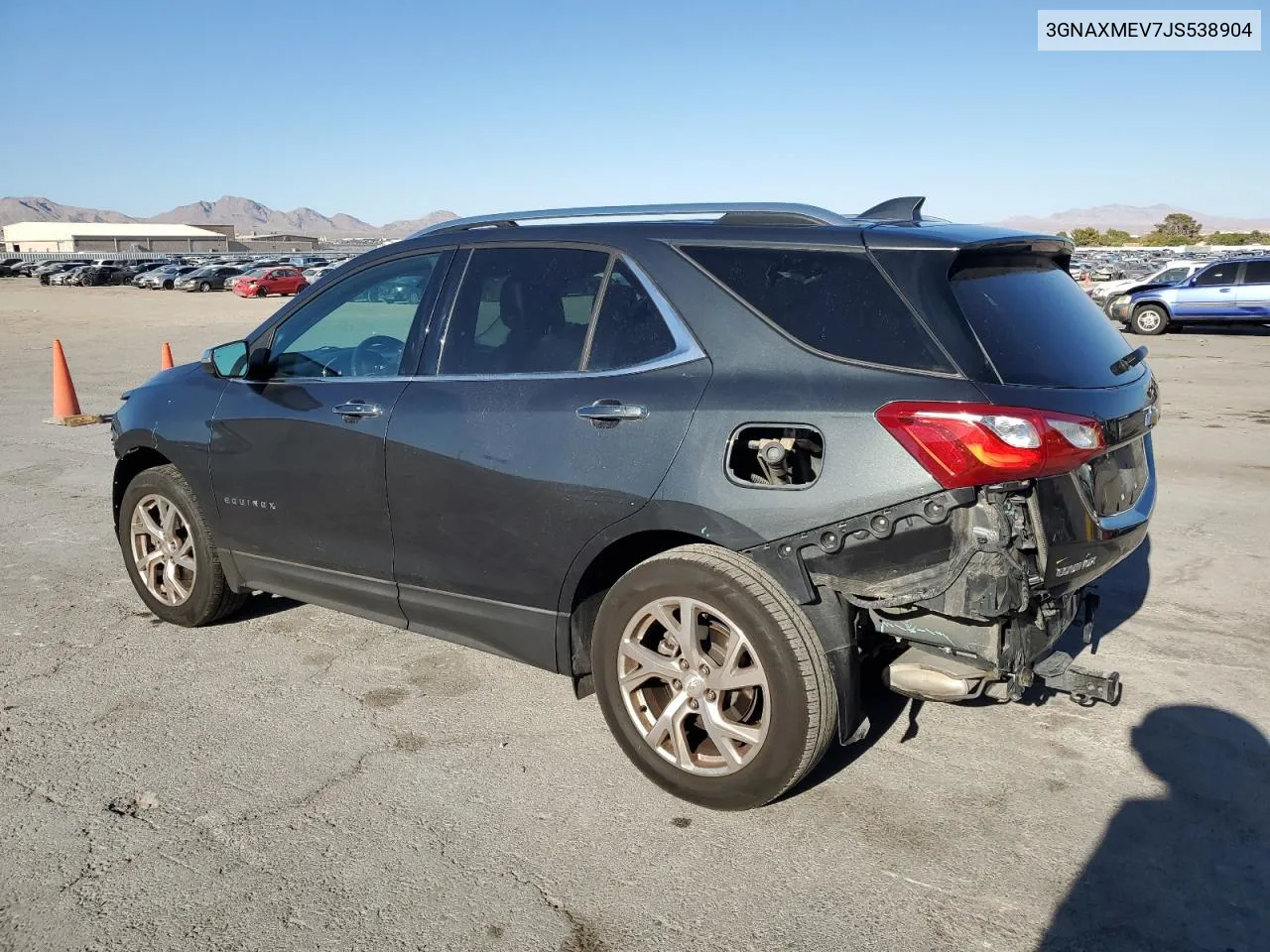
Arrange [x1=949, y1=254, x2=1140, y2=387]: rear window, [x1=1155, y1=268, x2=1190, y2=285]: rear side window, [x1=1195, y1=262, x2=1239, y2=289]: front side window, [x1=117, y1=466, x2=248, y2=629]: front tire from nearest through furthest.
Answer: [x1=949, y1=254, x2=1140, y2=387]: rear window → [x1=117, y1=466, x2=248, y2=629]: front tire → [x1=1195, y1=262, x2=1239, y2=289]: front side window → [x1=1155, y1=268, x2=1190, y2=285]: rear side window

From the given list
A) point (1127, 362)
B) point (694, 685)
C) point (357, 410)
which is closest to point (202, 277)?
point (357, 410)

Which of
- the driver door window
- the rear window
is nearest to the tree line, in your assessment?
the rear window

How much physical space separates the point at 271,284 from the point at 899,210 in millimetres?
51089

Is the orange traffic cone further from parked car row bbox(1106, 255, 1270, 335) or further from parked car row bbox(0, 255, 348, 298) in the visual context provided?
parked car row bbox(0, 255, 348, 298)

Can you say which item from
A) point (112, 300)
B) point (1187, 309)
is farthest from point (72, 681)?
point (112, 300)

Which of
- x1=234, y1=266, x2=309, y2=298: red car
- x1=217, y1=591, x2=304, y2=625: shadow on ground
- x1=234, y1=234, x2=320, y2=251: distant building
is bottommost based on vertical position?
x1=217, y1=591, x2=304, y2=625: shadow on ground

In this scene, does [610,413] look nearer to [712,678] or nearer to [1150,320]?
[712,678]

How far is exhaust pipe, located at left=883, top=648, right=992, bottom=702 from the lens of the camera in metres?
3.35

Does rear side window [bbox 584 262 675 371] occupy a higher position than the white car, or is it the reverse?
rear side window [bbox 584 262 675 371]

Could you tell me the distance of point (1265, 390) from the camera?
1422 centimetres

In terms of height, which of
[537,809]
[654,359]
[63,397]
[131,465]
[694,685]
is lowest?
[537,809]

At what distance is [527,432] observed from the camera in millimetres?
3838

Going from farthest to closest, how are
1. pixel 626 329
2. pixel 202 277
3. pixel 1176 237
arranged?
1. pixel 1176 237
2. pixel 202 277
3. pixel 626 329

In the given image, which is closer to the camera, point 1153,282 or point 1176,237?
point 1153,282
